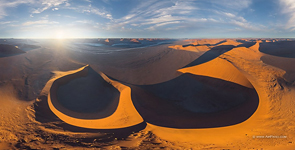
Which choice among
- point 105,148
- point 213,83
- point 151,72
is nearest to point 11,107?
point 105,148

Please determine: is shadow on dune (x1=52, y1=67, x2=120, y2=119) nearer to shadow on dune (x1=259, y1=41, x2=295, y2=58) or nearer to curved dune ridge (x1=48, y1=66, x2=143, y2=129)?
curved dune ridge (x1=48, y1=66, x2=143, y2=129)

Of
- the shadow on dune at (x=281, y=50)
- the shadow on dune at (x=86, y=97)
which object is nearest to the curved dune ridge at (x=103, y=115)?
the shadow on dune at (x=86, y=97)

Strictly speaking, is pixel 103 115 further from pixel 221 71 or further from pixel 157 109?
pixel 221 71

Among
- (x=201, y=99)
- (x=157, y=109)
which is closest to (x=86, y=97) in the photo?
(x=157, y=109)

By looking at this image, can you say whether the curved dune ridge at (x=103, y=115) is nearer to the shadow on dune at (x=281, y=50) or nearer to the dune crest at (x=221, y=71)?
the dune crest at (x=221, y=71)

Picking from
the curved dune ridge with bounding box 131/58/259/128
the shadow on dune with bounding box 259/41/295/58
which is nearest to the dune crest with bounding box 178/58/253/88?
the curved dune ridge with bounding box 131/58/259/128

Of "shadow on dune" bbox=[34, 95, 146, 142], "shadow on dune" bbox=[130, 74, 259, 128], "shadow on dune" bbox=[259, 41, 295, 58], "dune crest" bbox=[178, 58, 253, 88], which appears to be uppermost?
"shadow on dune" bbox=[259, 41, 295, 58]
